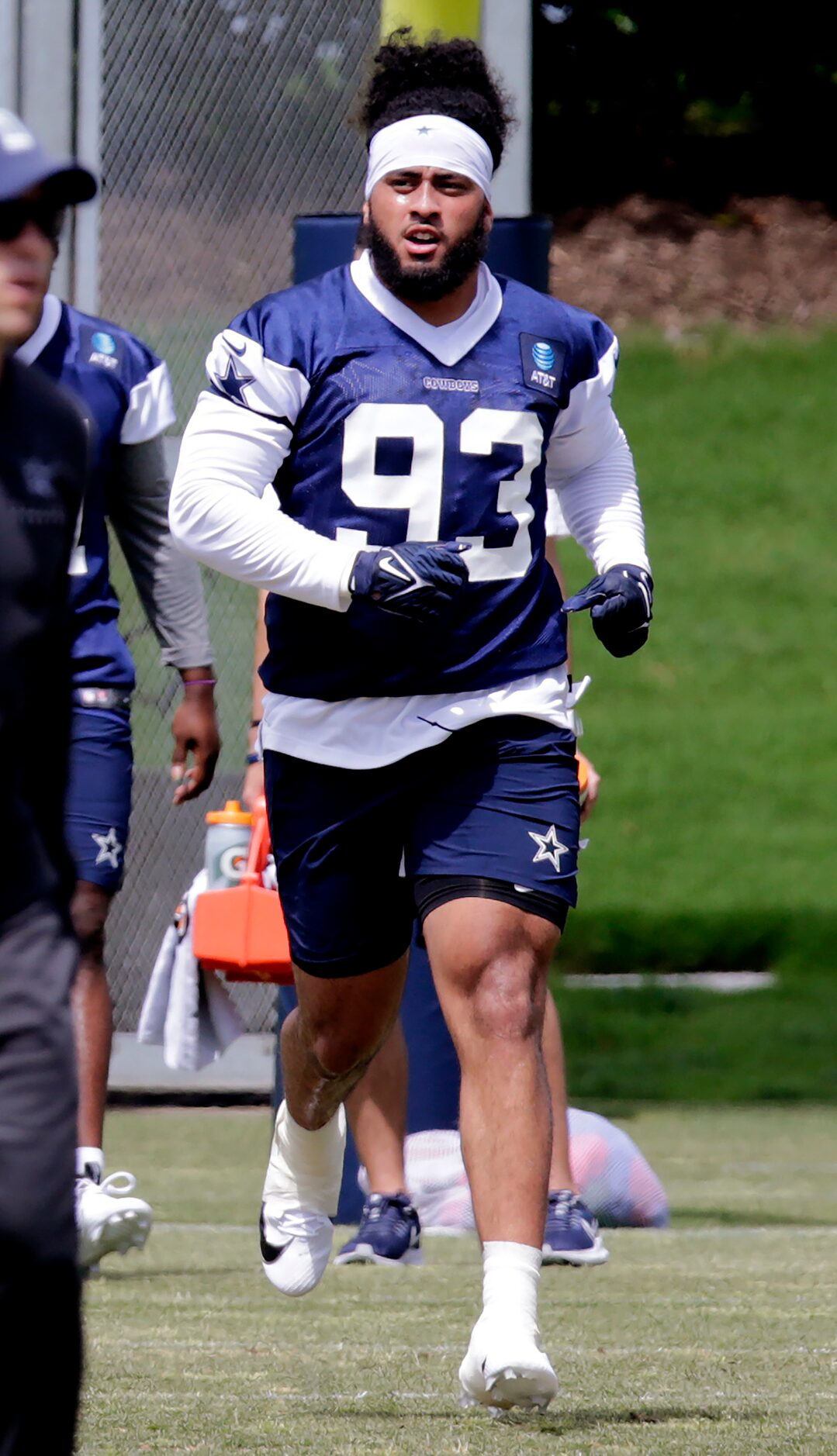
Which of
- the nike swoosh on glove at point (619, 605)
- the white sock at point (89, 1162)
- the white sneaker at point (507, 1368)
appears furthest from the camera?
the white sock at point (89, 1162)

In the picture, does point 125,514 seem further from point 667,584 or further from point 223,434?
point 667,584

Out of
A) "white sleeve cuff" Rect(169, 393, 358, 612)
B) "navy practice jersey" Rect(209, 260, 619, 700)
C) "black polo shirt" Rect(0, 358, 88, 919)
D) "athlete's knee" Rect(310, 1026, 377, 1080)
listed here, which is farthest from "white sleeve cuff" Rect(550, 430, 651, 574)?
"black polo shirt" Rect(0, 358, 88, 919)

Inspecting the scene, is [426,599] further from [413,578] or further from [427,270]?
[427,270]

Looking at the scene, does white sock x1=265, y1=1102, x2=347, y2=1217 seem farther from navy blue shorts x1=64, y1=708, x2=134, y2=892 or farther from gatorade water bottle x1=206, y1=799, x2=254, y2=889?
gatorade water bottle x1=206, y1=799, x2=254, y2=889

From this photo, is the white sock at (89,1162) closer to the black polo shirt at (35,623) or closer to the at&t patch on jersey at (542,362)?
the at&t patch on jersey at (542,362)

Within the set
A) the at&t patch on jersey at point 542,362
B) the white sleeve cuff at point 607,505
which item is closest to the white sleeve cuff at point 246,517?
the at&t patch on jersey at point 542,362

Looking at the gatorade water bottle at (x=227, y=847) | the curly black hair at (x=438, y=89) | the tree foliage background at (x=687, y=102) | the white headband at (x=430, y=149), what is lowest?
the gatorade water bottle at (x=227, y=847)

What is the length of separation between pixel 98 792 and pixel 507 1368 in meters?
2.16

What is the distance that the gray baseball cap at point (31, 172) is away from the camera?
250 cm

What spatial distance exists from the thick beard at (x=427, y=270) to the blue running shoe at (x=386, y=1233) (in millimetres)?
2394

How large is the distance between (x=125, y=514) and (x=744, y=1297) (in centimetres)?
218

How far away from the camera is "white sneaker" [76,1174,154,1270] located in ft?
17.5

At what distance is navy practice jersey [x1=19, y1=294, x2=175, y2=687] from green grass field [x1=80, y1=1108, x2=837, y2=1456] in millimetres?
1362

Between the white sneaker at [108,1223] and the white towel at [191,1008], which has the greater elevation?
the white towel at [191,1008]
